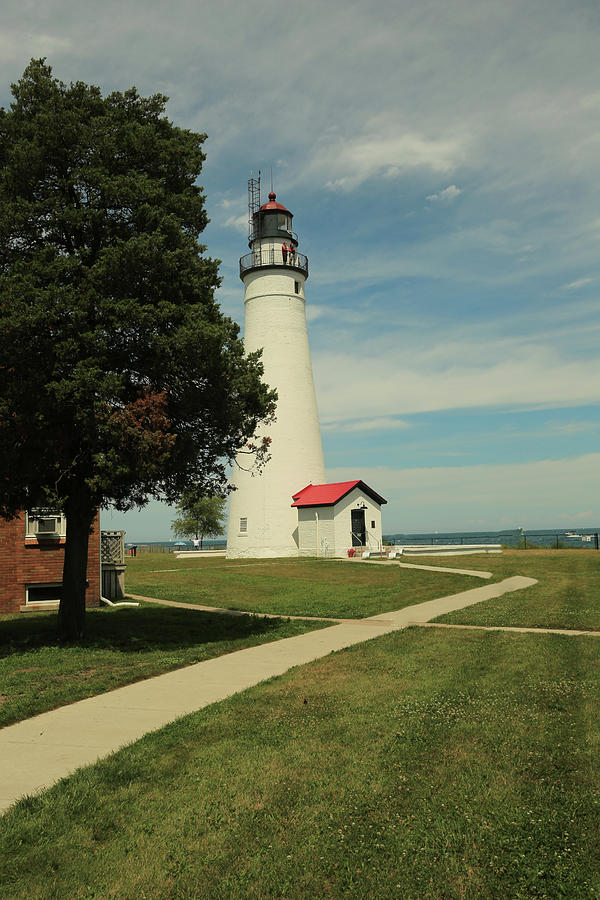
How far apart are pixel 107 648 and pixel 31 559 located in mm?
7549

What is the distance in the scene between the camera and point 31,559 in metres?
19.2

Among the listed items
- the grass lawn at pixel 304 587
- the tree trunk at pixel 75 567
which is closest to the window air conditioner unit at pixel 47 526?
the grass lawn at pixel 304 587

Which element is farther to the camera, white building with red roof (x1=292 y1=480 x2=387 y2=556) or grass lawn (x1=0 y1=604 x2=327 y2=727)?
white building with red roof (x1=292 y1=480 x2=387 y2=556)

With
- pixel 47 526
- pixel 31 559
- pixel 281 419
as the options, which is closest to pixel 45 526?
pixel 47 526

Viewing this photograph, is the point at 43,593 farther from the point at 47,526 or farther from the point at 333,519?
the point at 333,519

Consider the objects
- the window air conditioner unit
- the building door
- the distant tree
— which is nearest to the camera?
the window air conditioner unit

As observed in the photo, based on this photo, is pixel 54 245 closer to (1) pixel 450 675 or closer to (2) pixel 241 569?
(1) pixel 450 675

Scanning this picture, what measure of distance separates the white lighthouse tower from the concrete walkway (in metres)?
27.6

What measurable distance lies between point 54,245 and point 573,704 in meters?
12.1

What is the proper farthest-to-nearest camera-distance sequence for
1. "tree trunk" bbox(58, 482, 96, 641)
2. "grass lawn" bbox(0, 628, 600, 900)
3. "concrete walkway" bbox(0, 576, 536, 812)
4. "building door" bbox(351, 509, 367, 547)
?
"building door" bbox(351, 509, 367, 547) → "tree trunk" bbox(58, 482, 96, 641) → "concrete walkway" bbox(0, 576, 536, 812) → "grass lawn" bbox(0, 628, 600, 900)

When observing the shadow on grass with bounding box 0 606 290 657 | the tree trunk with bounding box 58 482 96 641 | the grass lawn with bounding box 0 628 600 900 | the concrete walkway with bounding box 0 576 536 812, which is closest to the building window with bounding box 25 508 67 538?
the shadow on grass with bounding box 0 606 290 657

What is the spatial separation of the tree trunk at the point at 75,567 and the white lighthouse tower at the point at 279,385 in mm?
26900

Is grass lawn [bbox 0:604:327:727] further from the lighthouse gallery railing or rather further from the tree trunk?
the lighthouse gallery railing

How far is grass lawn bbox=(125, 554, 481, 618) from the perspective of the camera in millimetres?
19734
